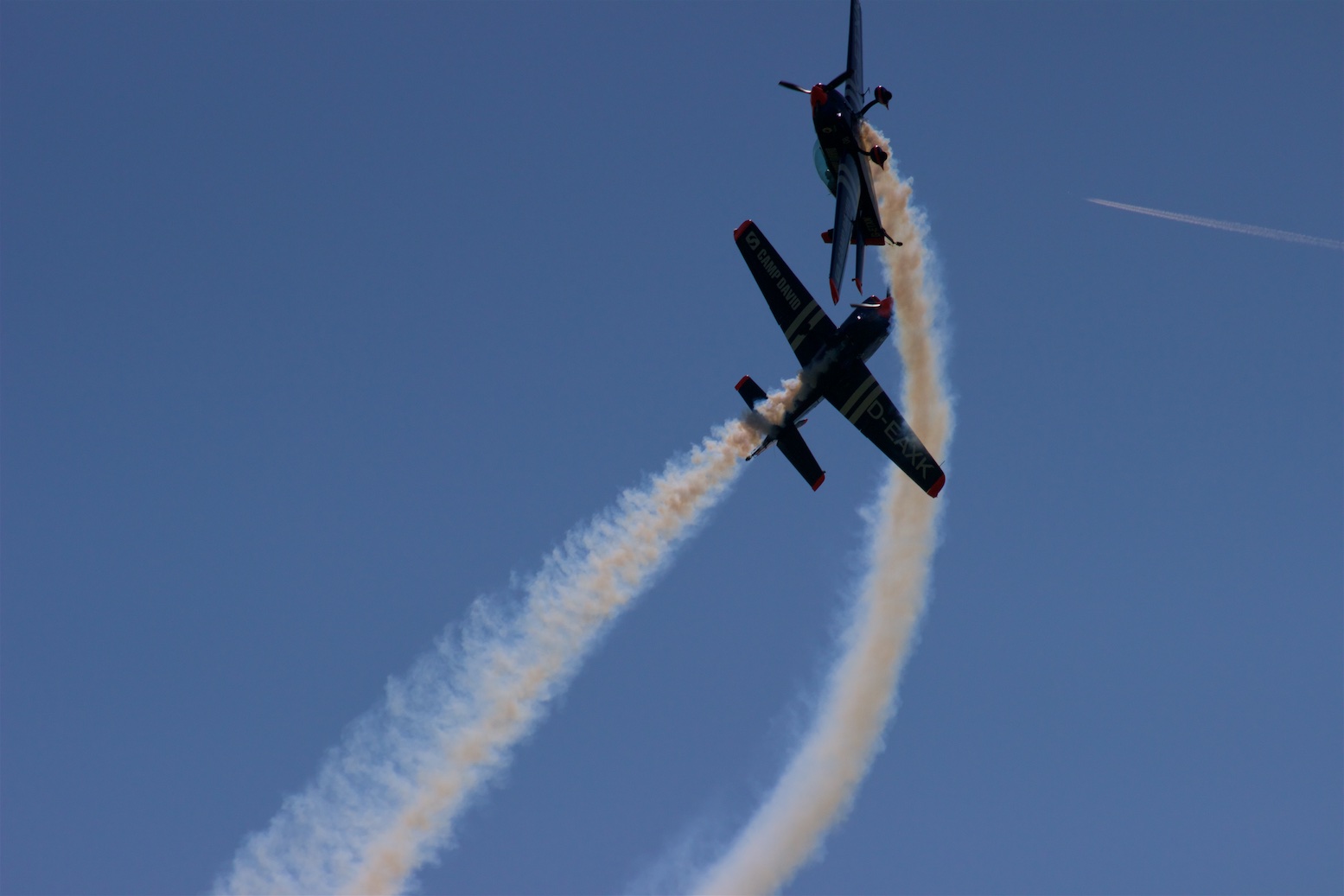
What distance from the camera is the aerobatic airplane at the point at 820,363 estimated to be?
47.3m

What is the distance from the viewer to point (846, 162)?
48.8 meters

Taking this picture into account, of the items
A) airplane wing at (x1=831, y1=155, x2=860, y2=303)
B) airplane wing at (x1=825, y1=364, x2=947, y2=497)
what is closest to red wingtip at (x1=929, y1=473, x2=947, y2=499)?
airplane wing at (x1=825, y1=364, x2=947, y2=497)

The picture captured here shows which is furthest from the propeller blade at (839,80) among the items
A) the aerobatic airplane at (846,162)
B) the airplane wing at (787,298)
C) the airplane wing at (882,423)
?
the airplane wing at (882,423)

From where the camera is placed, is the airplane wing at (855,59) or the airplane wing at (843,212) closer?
the airplane wing at (843,212)

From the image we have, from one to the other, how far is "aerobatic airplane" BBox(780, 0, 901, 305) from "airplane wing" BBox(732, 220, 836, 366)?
1647 millimetres

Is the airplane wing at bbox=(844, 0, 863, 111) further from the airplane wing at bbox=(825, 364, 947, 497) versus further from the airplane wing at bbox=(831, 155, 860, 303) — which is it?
the airplane wing at bbox=(825, 364, 947, 497)

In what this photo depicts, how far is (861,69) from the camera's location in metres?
52.0

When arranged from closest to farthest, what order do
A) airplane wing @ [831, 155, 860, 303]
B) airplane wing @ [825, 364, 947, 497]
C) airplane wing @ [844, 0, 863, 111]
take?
airplane wing @ [831, 155, 860, 303] < airplane wing @ [825, 364, 947, 497] < airplane wing @ [844, 0, 863, 111]

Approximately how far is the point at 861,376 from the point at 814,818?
14.4 metres

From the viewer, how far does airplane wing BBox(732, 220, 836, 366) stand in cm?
4762

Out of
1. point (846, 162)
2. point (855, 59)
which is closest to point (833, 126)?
point (846, 162)

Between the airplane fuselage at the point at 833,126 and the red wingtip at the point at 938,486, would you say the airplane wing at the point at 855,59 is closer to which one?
the airplane fuselage at the point at 833,126

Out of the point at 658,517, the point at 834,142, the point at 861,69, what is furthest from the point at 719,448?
the point at 861,69

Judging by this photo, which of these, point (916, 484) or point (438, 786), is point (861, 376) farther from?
point (438, 786)
